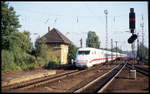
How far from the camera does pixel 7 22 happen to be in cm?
2834

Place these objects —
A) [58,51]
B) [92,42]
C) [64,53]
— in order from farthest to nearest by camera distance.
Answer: [92,42]
[64,53]
[58,51]

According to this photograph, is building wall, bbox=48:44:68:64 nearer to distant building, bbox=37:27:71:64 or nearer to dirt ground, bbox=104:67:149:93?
distant building, bbox=37:27:71:64

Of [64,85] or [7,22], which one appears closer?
[64,85]

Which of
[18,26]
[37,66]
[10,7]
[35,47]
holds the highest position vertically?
[10,7]

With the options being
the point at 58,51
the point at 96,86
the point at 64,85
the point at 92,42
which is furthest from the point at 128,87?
the point at 92,42

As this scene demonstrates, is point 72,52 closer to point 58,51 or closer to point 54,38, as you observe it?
point 58,51

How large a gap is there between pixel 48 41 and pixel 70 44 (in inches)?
264

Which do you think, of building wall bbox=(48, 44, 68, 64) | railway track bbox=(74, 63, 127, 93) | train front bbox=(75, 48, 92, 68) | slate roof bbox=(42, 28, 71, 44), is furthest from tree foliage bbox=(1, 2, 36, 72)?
slate roof bbox=(42, 28, 71, 44)

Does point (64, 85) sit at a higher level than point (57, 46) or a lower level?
lower

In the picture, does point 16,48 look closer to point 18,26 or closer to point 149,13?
point 18,26

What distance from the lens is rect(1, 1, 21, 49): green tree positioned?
2762 centimetres

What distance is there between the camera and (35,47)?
41.1m

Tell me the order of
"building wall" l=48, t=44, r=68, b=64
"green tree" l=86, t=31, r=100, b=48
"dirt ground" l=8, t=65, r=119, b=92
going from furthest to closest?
"green tree" l=86, t=31, r=100, b=48 → "building wall" l=48, t=44, r=68, b=64 → "dirt ground" l=8, t=65, r=119, b=92

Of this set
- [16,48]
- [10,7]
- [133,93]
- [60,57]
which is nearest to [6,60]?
[16,48]
